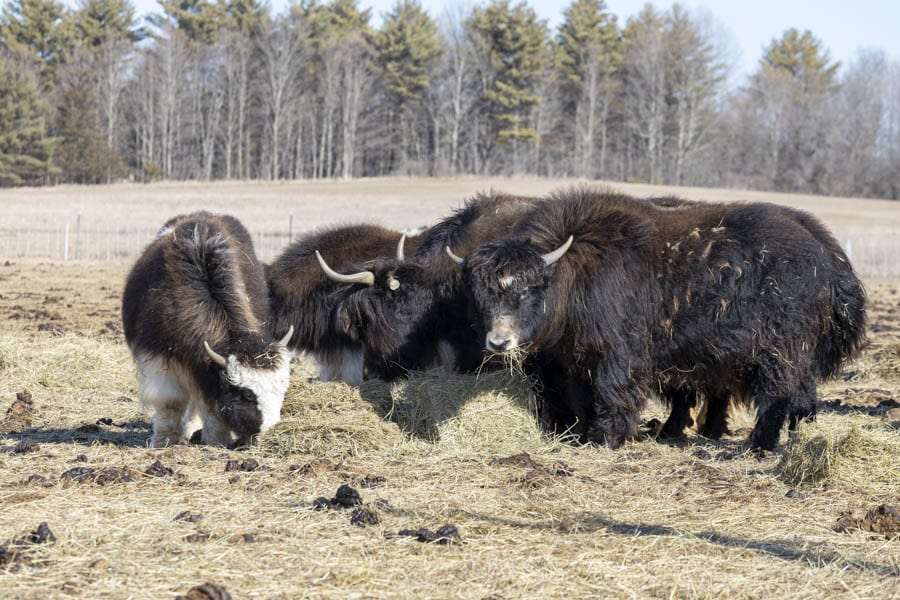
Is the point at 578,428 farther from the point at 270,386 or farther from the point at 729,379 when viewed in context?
the point at 270,386

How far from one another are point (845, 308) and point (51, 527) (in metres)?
6.57

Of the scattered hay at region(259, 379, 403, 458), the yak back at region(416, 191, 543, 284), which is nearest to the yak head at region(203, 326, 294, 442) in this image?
the scattered hay at region(259, 379, 403, 458)

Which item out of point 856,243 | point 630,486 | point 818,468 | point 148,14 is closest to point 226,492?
point 630,486

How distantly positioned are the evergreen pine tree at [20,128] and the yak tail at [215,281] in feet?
194

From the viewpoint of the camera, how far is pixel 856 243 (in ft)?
113

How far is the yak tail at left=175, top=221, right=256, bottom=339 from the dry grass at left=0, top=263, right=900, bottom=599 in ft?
2.79

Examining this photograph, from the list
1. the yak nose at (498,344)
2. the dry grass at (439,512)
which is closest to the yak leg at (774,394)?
the dry grass at (439,512)

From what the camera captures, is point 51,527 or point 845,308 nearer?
point 51,527

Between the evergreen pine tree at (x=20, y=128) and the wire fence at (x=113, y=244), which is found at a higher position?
the evergreen pine tree at (x=20, y=128)

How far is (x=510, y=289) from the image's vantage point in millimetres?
8078

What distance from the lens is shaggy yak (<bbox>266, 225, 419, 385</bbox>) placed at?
9953mm

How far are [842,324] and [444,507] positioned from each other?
14.4 ft

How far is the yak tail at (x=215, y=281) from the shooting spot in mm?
8133

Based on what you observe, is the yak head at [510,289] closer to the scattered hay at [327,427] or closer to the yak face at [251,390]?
the scattered hay at [327,427]
